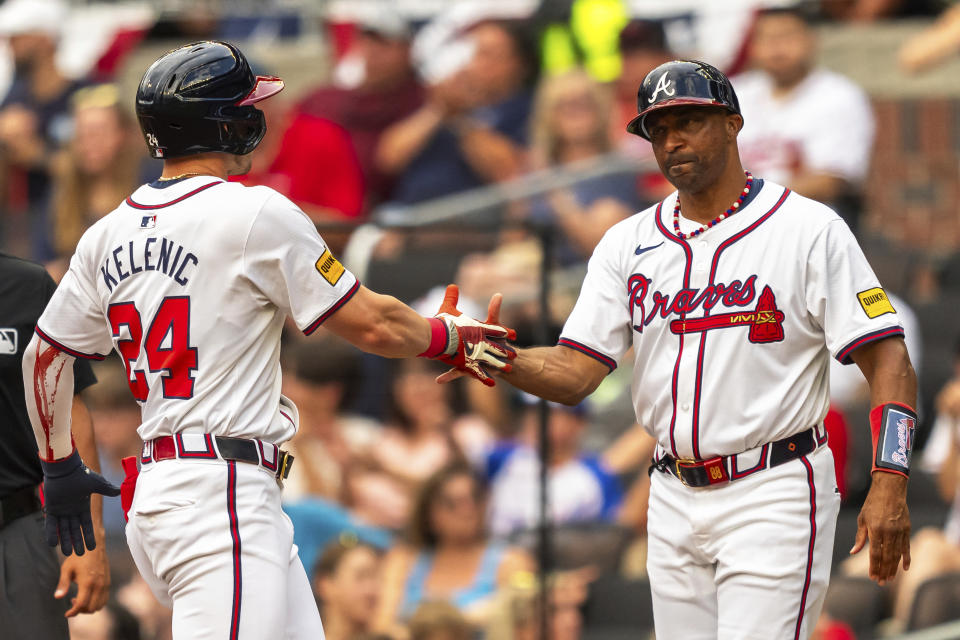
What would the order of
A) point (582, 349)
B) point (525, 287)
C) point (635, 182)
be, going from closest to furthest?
1. point (582, 349)
2. point (525, 287)
3. point (635, 182)

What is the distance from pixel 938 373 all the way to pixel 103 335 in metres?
5.36

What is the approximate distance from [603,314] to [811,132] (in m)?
4.08

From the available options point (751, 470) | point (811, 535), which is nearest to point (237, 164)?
point (751, 470)

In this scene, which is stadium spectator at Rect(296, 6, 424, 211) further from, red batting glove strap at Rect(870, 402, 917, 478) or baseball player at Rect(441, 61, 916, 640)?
red batting glove strap at Rect(870, 402, 917, 478)

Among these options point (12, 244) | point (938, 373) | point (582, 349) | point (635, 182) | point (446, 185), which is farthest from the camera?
point (12, 244)

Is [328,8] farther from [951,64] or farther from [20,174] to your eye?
[951,64]

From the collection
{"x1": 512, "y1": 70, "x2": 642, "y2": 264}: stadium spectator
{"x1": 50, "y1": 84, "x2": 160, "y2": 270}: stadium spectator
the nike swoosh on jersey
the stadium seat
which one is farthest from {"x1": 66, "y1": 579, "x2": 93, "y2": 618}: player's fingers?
{"x1": 50, "y1": 84, "x2": 160, "y2": 270}: stadium spectator

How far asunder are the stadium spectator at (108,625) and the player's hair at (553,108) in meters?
4.02

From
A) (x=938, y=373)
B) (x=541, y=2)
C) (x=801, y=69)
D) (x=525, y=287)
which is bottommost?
(x=938, y=373)

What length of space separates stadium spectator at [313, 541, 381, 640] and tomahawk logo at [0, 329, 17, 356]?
260 cm

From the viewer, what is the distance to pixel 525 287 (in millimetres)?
7484

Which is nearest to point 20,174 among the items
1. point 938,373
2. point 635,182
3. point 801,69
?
point 635,182

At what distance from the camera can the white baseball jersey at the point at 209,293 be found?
3.99 metres

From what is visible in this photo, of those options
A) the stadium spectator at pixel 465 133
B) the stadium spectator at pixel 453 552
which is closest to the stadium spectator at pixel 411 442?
the stadium spectator at pixel 453 552
